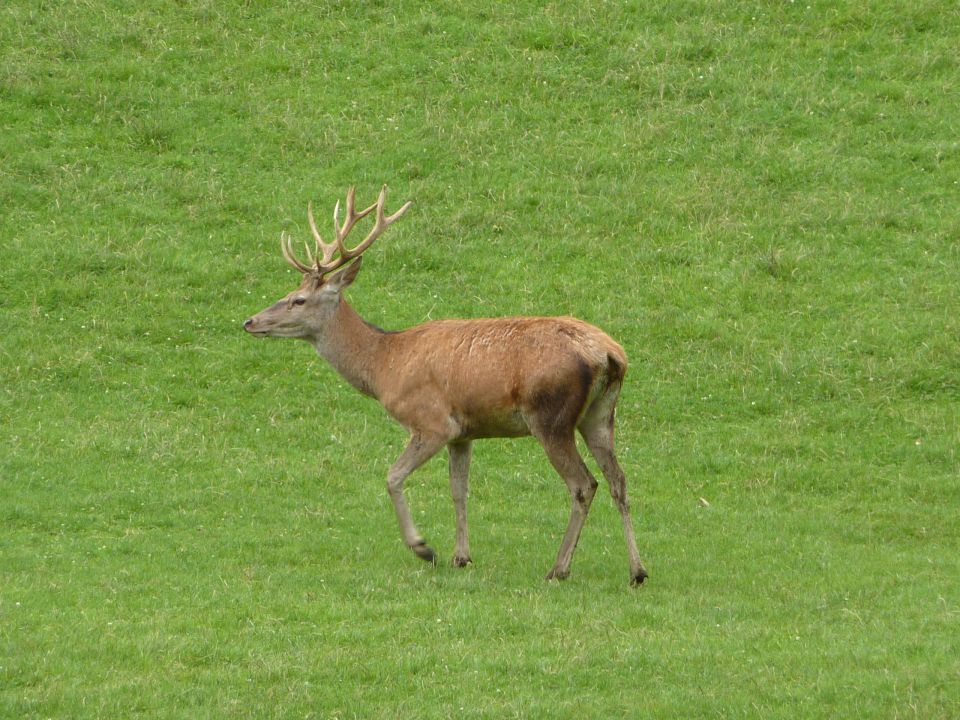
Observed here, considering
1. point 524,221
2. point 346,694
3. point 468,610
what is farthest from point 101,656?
point 524,221

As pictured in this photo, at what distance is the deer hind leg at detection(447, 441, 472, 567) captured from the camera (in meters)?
12.8

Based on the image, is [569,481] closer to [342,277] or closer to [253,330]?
[342,277]

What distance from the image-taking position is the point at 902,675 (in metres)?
9.47

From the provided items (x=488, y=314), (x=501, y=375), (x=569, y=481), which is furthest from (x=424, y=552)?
(x=488, y=314)

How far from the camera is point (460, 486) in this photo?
13148 millimetres

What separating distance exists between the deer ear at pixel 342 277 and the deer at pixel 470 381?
0.01 m

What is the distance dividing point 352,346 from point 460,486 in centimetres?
169

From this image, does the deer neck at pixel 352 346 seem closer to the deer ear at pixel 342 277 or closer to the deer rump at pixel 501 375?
the deer ear at pixel 342 277

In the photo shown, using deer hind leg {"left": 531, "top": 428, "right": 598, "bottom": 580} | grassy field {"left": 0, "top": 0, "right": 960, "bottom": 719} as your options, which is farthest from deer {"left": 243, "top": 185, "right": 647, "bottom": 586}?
grassy field {"left": 0, "top": 0, "right": 960, "bottom": 719}

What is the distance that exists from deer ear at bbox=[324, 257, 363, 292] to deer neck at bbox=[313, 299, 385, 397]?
0.14m

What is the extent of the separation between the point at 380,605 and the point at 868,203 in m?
12.0

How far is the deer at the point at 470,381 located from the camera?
11945 mm

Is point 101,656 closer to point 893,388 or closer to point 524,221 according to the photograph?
point 893,388

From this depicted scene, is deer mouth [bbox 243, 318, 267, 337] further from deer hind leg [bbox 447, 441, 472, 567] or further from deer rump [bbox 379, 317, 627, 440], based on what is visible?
deer hind leg [bbox 447, 441, 472, 567]
